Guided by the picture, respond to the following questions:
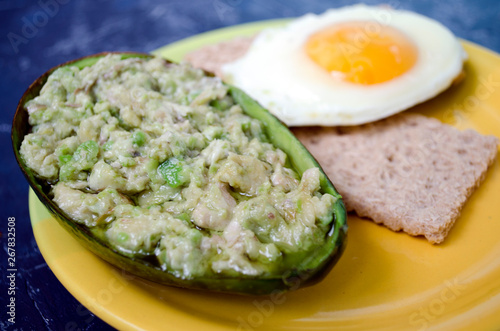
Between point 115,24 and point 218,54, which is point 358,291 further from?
point 115,24

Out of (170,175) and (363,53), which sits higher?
(170,175)

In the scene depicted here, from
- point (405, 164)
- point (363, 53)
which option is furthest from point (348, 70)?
point (405, 164)

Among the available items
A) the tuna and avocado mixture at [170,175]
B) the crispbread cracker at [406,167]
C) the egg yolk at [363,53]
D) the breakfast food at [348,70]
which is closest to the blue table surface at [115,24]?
the tuna and avocado mixture at [170,175]

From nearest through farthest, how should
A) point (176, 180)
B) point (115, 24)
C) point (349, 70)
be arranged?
point (176, 180)
point (349, 70)
point (115, 24)

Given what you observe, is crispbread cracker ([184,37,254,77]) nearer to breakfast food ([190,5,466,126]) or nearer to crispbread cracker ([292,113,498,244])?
breakfast food ([190,5,466,126])

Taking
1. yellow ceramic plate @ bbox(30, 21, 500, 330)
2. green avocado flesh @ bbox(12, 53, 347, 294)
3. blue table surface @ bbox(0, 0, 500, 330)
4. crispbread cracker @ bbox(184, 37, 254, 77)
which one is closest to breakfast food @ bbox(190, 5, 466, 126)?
crispbread cracker @ bbox(184, 37, 254, 77)

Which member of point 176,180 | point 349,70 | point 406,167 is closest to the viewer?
point 176,180

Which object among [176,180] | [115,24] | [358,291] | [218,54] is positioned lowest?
[358,291]
